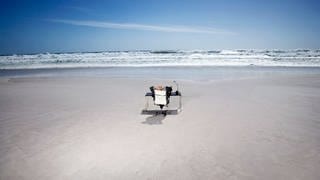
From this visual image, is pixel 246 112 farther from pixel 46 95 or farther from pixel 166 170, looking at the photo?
pixel 46 95

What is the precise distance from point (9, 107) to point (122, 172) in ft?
23.2

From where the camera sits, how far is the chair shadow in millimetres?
7720

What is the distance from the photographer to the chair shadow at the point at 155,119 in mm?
7720

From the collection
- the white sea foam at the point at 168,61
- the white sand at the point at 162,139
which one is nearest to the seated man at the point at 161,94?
the white sand at the point at 162,139

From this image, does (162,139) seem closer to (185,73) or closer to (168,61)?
(185,73)

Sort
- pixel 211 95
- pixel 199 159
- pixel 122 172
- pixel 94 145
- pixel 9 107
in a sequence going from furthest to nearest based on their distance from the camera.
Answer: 1. pixel 211 95
2. pixel 9 107
3. pixel 94 145
4. pixel 199 159
5. pixel 122 172

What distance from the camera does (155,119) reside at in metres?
8.04

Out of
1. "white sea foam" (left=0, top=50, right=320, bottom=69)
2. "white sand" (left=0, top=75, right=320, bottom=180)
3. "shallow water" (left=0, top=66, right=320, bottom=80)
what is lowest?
"white sand" (left=0, top=75, right=320, bottom=180)

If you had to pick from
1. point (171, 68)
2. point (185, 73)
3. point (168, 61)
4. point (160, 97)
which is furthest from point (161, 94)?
point (168, 61)

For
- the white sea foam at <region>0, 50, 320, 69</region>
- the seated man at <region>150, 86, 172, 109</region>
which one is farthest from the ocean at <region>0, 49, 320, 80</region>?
the seated man at <region>150, 86, 172, 109</region>

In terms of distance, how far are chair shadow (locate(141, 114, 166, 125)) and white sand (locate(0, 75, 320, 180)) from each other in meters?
0.03

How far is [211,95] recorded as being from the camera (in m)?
11.4

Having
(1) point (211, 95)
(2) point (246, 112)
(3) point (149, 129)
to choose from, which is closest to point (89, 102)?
(3) point (149, 129)

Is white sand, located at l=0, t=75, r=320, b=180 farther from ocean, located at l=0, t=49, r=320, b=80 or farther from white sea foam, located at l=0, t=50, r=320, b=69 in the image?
white sea foam, located at l=0, t=50, r=320, b=69
